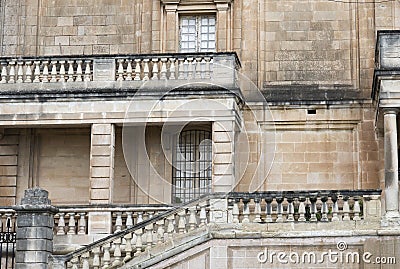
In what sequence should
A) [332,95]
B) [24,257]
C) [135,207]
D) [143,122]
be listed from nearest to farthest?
1. [24,257]
2. [135,207]
3. [143,122]
4. [332,95]

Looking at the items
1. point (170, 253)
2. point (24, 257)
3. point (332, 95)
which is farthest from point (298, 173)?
point (24, 257)

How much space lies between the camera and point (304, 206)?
67.7ft

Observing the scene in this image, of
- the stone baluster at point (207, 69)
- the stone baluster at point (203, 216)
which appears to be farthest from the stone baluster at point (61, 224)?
the stone baluster at point (207, 69)

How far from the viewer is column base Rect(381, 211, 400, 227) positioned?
20562 millimetres

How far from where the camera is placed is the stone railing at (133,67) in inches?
940

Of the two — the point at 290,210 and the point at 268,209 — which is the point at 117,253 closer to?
the point at 268,209

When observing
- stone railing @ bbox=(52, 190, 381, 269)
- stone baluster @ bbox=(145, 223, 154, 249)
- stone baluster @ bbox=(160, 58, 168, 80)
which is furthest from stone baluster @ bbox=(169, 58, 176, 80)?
stone baluster @ bbox=(145, 223, 154, 249)

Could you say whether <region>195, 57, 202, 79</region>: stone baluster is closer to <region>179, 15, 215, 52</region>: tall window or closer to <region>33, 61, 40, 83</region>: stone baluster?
<region>179, 15, 215, 52</region>: tall window

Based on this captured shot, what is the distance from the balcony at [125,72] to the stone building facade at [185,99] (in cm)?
3

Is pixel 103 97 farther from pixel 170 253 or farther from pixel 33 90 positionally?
pixel 170 253

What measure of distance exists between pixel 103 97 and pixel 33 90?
177cm

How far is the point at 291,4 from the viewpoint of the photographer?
25.9 m

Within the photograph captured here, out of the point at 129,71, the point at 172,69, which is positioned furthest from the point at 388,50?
the point at 129,71

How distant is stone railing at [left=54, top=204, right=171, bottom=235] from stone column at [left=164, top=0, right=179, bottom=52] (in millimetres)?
5457
